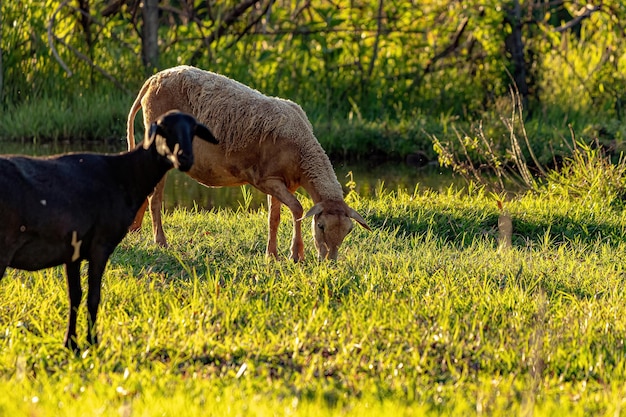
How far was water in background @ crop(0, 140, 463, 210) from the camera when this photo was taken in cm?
1169

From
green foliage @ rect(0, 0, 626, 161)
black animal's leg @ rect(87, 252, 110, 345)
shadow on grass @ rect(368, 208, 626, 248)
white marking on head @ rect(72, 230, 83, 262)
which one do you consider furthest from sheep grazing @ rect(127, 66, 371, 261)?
green foliage @ rect(0, 0, 626, 161)

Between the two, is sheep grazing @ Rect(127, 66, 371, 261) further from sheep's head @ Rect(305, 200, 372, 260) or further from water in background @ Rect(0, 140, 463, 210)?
water in background @ Rect(0, 140, 463, 210)

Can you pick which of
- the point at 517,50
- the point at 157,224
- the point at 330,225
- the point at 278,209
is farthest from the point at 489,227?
the point at 517,50

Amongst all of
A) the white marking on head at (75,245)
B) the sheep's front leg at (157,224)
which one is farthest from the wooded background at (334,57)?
the white marking on head at (75,245)

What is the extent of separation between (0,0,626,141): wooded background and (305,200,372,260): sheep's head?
831 centimetres

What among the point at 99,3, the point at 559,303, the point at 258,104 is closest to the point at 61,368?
the point at 559,303

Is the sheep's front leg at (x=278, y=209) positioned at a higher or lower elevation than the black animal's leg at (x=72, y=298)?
lower

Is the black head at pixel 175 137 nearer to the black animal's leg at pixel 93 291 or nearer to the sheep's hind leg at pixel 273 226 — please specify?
the black animal's leg at pixel 93 291

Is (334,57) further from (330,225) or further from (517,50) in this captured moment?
(330,225)

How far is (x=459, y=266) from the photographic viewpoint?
7.06m

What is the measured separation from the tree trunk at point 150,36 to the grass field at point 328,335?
781 centimetres

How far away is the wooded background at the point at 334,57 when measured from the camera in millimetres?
15836

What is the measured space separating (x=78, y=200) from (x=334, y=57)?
38.5ft

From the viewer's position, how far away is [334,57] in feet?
53.2
